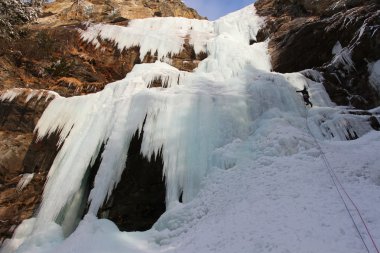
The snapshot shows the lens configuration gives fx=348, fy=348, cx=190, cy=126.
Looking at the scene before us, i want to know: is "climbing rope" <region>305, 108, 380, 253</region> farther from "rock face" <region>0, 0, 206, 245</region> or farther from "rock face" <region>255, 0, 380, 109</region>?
"rock face" <region>0, 0, 206, 245</region>

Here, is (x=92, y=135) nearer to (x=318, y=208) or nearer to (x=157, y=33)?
(x=318, y=208)

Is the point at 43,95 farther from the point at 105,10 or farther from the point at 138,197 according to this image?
the point at 105,10

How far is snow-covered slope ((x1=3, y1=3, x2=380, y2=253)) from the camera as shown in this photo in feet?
20.3

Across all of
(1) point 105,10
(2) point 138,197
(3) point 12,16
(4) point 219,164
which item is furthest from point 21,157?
(1) point 105,10

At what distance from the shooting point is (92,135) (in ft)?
35.6

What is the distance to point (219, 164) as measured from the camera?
8.89m

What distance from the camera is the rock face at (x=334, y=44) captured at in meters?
11.5

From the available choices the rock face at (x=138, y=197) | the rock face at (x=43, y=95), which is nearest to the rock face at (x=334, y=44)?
the rock face at (x=43, y=95)

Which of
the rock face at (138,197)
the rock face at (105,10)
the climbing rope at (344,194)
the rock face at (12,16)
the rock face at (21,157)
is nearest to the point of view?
the climbing rope at (344,194)

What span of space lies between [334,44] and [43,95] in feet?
37.0

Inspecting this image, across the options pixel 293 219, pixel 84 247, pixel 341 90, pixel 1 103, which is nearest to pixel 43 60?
pixel 1 103

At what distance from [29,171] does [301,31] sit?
12.0 m

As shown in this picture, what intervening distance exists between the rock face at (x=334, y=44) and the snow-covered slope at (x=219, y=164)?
3.16ft

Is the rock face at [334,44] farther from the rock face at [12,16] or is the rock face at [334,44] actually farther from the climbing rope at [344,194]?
the rock face at [12,16]
